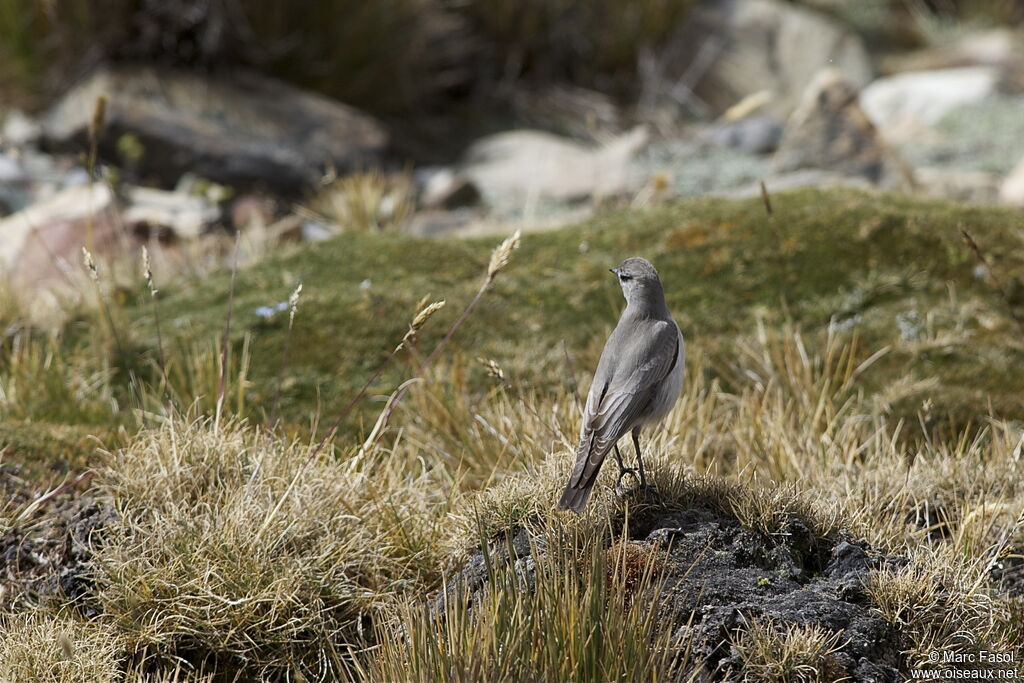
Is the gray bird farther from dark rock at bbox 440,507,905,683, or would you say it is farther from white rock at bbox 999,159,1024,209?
white rock at bbox 999,159,1024,209

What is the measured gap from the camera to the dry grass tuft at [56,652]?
9.61ft

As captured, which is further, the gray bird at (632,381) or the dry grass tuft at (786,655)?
the gray bird at (632,381)

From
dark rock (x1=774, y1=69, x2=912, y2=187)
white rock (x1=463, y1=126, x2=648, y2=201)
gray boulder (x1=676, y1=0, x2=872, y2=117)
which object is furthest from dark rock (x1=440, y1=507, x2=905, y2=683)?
gray boulder (x1=676, y1=0, x2=872, y2=117)

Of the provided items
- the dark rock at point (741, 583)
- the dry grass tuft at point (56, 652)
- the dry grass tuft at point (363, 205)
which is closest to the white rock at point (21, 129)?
the dry grass tuft at point (363, 205)

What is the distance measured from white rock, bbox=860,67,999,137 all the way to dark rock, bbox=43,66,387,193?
22.3 feet

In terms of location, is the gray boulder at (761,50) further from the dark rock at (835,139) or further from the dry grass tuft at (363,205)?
the dry grass tuft at (363,205)

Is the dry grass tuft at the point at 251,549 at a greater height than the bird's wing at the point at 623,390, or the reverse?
the bird's wing at the point at 623,390

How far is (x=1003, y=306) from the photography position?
17.5 ft

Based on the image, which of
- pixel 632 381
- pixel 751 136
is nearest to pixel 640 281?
pixel 632 381

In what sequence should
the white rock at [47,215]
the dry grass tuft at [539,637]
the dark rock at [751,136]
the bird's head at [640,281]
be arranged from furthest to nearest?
the dark rock at [751,136]
the white rock at [47,215]
the bird's head at [640,281]
the dry grass tuft at [539,637]

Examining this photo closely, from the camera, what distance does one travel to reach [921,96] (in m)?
13.3

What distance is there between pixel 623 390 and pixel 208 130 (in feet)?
26.7

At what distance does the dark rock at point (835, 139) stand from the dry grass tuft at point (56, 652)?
8.48 meters

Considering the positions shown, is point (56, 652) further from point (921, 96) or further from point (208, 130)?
point (921, 96)
